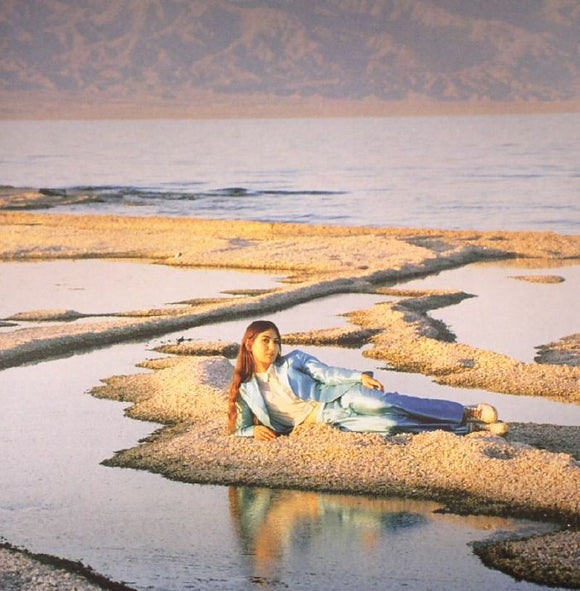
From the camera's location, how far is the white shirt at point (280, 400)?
A: 36.7 feet

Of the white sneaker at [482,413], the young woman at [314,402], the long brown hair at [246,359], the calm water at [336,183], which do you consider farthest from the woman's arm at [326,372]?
the calm water at [336,183]

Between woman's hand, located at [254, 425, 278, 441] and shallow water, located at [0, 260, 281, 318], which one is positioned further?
shallow water, located at [0, 260, 281, 318]

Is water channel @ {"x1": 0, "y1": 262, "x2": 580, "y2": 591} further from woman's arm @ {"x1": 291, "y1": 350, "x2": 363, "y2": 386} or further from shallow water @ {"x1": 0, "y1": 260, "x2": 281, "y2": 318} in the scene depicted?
shallow water @ {"x1": 0, "y1": 260, "x2": 281, "y2": 318}

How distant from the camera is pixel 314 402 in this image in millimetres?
11172

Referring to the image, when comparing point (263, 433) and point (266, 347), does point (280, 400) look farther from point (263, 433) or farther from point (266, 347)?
point (266, 347)

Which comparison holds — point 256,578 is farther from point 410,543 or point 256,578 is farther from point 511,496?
point 511,496

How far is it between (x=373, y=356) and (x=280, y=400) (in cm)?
479

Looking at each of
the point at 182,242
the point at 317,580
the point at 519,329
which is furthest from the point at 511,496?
the point at 182,242

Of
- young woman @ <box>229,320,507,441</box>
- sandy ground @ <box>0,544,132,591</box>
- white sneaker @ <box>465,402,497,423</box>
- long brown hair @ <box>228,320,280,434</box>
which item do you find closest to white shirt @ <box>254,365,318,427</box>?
young woman @ <box>229,320,507,441</box>

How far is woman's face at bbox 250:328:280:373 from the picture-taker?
36.2 ft

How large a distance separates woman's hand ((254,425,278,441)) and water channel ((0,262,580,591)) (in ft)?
2.75

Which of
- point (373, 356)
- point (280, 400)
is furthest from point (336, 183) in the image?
point (280, 400)

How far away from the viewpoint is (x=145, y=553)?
891 centimetres

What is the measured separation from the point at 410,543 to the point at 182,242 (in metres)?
21.9
